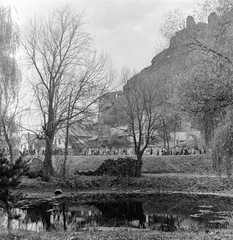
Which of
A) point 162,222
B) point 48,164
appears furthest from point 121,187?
point 162,222

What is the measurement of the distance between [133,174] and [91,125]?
19.6 feet

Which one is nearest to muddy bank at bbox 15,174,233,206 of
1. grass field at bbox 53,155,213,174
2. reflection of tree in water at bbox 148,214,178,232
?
grass field at bbox 53,155,213,174

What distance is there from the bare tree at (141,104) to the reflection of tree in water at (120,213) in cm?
1122

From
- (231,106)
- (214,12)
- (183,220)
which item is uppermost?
(214,12)

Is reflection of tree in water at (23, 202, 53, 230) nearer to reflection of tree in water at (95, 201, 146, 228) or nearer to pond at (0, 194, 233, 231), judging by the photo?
pond at (0, 194, 233, 231)

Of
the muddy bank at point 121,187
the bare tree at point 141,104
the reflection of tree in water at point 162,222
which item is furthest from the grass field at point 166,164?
the reflection of tree in water at point 162,222

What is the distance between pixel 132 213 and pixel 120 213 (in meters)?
0.60

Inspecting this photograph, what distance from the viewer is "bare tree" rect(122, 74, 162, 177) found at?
103ft

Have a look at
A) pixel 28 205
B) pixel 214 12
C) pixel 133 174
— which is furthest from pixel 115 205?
pixel 214 12

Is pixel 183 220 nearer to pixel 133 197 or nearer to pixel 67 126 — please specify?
pixel 133 197

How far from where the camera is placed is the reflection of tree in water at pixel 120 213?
15711mm

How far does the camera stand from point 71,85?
27000 millimetres

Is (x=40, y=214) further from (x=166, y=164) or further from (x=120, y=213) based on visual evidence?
(x=166, y=164)

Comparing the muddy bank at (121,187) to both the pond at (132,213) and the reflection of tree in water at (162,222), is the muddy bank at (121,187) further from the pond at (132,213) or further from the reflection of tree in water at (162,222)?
the reflection of tree in water at (162,222)
